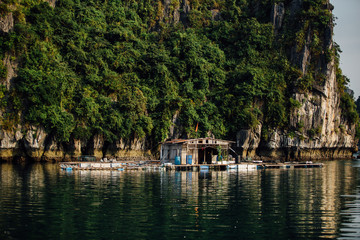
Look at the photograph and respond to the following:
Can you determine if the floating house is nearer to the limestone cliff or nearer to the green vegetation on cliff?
the green vegetation on cliff

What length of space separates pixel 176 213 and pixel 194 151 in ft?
106

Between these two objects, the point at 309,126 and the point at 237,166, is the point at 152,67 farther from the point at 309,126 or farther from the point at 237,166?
the point at 309,126

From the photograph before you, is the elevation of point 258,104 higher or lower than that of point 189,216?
higher

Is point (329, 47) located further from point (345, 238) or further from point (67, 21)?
point (345, 238)

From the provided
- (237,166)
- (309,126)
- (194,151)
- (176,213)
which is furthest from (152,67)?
(176,213)

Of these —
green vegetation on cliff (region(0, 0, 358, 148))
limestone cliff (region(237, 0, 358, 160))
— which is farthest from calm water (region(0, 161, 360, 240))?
limestone cliff (region(237, 0, 358, 160))

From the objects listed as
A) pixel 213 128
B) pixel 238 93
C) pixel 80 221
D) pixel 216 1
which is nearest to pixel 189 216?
pixel 80 221

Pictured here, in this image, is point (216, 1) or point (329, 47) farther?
point (216, 1)

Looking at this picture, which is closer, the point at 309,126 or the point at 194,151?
the point at 194,151

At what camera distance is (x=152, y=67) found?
64250mm

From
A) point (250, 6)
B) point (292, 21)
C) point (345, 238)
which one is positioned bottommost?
point (345, 238)

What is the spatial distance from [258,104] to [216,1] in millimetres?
31495

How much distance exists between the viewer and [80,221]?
14922mm

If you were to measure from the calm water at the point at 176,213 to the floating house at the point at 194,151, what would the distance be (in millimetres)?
21814
